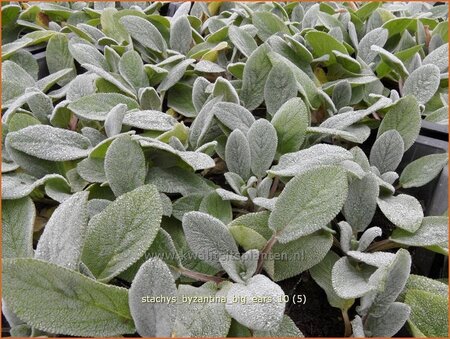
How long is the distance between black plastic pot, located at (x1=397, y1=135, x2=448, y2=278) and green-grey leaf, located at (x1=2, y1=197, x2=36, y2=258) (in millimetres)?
560

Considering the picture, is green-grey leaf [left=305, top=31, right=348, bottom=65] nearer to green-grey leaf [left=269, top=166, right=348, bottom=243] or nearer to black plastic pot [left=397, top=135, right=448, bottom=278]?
black plastic pot [left=397, top=135, right=448, bottom=278]

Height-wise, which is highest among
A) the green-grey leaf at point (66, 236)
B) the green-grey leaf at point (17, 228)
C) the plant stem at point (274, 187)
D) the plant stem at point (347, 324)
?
the green-grey leaf at point (66, 236)

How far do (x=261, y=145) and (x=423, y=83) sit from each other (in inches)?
15.2

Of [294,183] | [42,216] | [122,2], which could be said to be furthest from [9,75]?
[294,183]

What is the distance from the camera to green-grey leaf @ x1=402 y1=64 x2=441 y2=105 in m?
0.88

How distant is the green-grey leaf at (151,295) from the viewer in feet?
1.54

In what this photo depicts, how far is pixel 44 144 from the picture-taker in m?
0.68

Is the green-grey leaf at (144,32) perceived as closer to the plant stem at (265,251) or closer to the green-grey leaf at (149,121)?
the green-grey leaf at (149,121)

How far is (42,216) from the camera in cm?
70

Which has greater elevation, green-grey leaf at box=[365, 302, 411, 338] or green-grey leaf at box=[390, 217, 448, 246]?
green-grey leaf at box=[390, 217, 448, 246]

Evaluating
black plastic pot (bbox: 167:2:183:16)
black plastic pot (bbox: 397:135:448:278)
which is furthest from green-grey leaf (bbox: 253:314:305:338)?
black plastic pot (bbox: 167:2:183:16)

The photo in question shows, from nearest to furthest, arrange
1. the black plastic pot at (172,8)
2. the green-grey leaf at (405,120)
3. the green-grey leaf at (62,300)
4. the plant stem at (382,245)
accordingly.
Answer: the green-grey leaf at (62,300) → the plant stem at (382,245) → the green-grey leaf at (405,120) → the black plastic pot at (172,8)

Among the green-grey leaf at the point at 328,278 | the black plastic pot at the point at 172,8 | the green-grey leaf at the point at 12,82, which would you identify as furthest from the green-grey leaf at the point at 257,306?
the black plastic pot at the point at 172,8

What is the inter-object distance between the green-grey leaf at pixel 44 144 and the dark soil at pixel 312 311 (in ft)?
1.15
